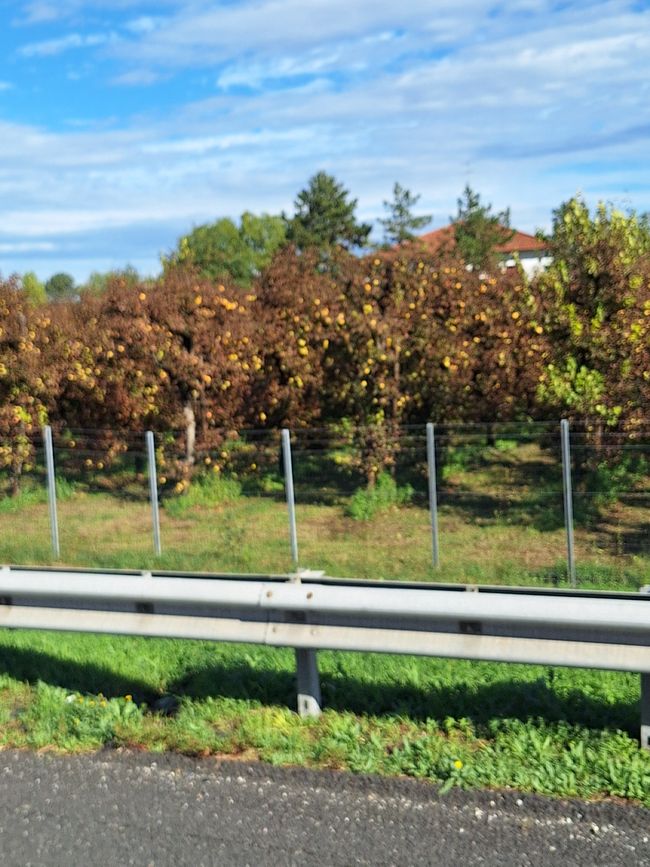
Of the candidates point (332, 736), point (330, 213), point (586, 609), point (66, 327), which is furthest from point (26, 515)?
point (330, 213)

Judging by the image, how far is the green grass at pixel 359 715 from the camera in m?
4.50

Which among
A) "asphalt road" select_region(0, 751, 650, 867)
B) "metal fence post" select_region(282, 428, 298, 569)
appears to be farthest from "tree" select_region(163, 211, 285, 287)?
"asphalt road" select_region(0, 751, 650, 867)

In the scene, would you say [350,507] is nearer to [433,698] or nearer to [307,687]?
[433,698]

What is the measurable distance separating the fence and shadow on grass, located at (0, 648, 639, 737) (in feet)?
15.6

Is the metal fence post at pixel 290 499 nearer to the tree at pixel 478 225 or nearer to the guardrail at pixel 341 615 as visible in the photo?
the guardrail at pixel 341 615

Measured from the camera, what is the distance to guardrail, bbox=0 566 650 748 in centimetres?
452

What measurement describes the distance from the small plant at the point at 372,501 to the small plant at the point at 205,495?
1.62 m

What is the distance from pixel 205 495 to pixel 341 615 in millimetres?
9089

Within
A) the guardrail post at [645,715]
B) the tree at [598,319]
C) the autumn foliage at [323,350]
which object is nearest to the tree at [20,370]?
the autumn foliage at [323,350]

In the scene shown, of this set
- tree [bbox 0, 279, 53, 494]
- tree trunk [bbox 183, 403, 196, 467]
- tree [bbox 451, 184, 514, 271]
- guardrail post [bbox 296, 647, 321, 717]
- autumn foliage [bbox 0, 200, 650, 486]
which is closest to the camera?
guardrail post [bbox 296, 647, 321, 717]

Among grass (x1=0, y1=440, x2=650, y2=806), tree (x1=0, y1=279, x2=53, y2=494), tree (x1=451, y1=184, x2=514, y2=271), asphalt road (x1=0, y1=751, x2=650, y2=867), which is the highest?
tree (x1=451, y1=184, x2=514, y2=271)

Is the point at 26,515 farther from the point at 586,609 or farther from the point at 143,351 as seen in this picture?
the point at 586,609

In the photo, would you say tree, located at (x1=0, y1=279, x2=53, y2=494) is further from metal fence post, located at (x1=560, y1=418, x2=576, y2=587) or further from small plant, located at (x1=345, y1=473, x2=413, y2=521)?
metal fence post, located at (x1=560, y1=418, x2=576, y2=587)

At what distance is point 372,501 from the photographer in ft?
43.0
